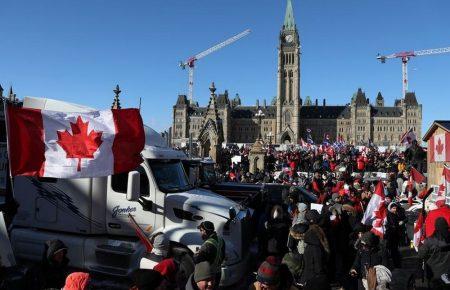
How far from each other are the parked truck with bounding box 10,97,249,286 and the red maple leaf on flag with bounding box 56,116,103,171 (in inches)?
56.3

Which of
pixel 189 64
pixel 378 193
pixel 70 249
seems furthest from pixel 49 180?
pixel 189 64

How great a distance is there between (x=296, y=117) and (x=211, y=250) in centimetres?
14902

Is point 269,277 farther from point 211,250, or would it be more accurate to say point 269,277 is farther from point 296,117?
point 296,117

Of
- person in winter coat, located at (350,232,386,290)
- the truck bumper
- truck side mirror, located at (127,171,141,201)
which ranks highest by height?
truck side mirror, located at (127,171,141,201)

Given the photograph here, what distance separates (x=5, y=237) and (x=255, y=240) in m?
6.31

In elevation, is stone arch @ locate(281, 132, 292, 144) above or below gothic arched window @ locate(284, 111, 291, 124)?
below

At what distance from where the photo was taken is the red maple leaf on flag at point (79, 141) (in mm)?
6391

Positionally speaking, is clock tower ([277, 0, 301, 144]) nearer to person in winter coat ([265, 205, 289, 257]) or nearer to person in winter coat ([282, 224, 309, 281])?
person in winter coat ([265, 205, 289, 257])

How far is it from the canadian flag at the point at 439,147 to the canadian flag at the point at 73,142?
12.1 m

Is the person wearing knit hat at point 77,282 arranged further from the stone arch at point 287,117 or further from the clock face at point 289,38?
the clock face at point 289,38

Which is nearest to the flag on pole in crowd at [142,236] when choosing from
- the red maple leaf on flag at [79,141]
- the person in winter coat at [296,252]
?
the red maple leaf on flag at [79,141]

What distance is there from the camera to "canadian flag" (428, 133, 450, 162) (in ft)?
48.2

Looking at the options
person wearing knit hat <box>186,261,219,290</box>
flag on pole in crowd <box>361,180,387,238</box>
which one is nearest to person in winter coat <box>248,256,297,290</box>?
person wearing knit hat <box>186,261,219,290</box>

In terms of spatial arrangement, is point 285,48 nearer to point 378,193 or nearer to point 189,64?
point 189,64
